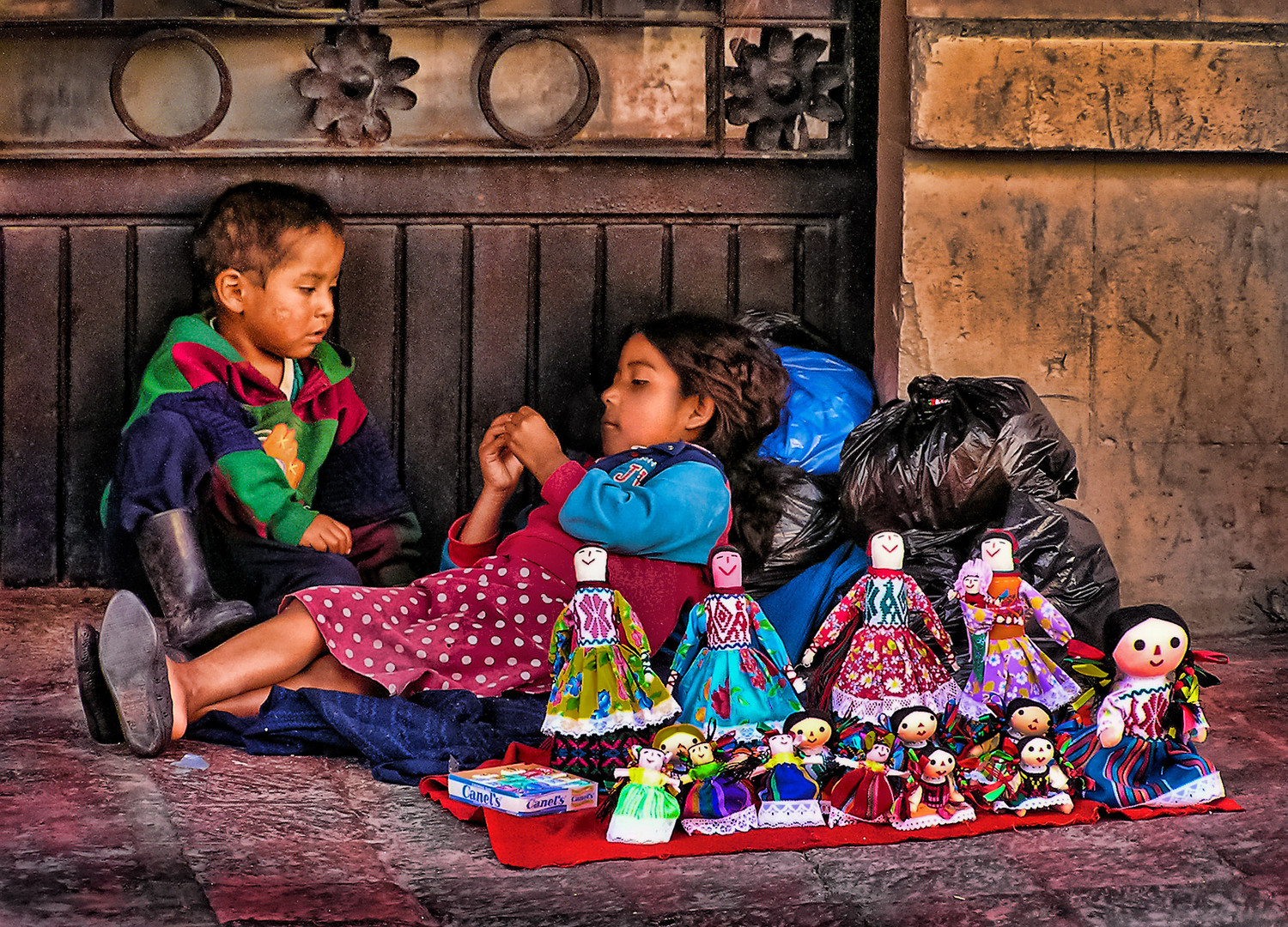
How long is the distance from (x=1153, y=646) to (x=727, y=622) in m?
0.70

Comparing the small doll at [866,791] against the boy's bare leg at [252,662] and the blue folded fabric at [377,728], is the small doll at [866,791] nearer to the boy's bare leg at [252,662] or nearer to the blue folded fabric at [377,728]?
the blue folded fabric at [377,728]

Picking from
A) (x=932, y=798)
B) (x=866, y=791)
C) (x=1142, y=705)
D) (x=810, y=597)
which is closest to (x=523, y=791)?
(x=866, y=791)

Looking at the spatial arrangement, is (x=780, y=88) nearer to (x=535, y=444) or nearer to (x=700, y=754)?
(x=535, y=444)

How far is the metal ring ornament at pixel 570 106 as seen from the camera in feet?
11.0

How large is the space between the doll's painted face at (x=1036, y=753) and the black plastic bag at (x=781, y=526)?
99 centimetres

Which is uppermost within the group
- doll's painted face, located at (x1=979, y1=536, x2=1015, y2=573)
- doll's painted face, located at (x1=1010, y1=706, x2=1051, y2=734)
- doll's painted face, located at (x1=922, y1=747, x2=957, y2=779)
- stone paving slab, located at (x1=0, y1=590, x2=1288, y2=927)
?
doll's painted face, located at (x1=979, y1=536, x2=1015, y2=573)

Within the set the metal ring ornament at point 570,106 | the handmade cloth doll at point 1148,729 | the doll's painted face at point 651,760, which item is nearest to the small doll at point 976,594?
the handmade cloth doll at point 1148,729

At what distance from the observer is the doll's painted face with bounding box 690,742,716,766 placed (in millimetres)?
2068

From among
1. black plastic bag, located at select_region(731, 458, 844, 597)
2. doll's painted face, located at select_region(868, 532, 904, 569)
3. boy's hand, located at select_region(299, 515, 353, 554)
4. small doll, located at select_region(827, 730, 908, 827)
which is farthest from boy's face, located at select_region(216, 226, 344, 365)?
small doll, located at select_region(827, 730, 908, 827)

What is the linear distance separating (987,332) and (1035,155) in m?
0.44

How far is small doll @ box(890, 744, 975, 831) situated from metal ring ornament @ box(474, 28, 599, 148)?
1972 mm

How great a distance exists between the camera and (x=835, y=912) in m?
1.72

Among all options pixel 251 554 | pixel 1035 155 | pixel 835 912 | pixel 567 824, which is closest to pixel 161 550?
pixel 251 554

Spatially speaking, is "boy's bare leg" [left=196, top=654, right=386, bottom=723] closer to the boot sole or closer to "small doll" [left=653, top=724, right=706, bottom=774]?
the boot sole
